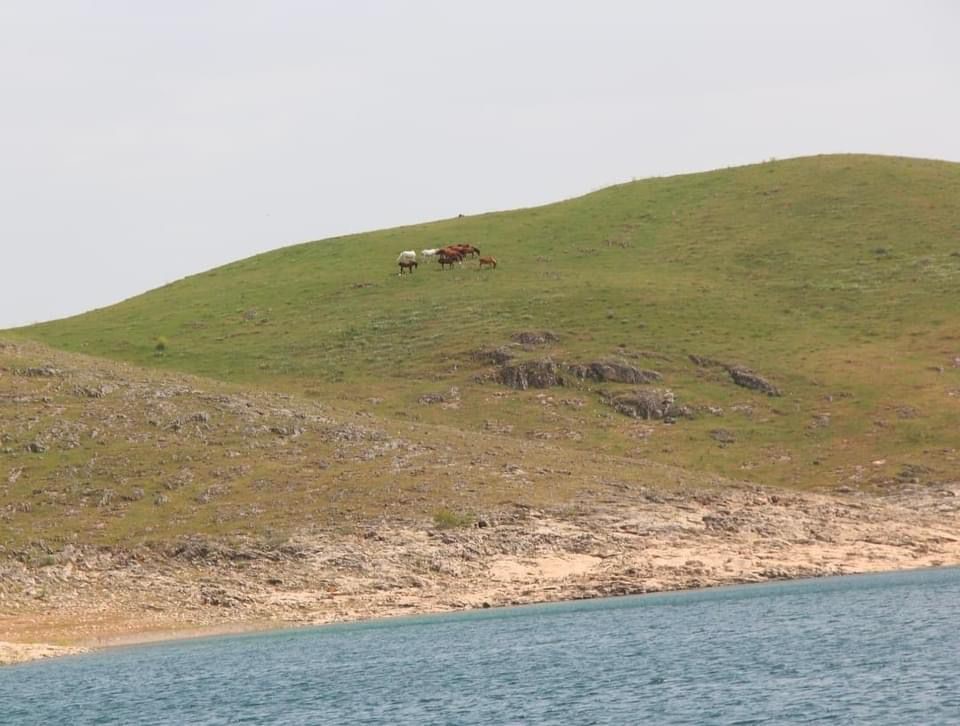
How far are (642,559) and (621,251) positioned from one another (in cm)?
6909

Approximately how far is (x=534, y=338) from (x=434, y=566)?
44.1 metres

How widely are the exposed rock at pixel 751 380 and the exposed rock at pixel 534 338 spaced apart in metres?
13.5

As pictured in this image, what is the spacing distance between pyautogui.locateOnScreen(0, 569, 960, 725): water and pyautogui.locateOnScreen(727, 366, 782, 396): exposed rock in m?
39.1

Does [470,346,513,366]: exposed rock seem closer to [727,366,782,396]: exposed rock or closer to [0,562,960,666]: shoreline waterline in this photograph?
[727,366,782,396]: exposed rock

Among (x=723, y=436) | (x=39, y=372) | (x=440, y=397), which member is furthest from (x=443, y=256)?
(x=39, y=372)

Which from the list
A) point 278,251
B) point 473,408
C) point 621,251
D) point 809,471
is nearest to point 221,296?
point 278,251

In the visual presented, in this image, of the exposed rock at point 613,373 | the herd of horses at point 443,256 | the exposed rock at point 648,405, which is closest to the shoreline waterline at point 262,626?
the exposed rock at point 648,405

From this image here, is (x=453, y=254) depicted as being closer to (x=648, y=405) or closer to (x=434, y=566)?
(x=648, y=405)

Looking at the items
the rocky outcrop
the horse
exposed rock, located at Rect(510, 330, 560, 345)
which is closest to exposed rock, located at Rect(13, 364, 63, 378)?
exposed rock, located at Rect(510, 330, 560, 345)

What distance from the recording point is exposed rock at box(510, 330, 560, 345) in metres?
114

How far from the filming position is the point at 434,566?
72.1m

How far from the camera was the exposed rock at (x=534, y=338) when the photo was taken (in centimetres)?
11400

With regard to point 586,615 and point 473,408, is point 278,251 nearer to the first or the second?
point 473,408

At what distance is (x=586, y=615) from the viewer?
2452 inches
